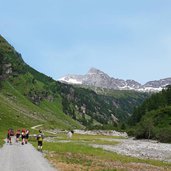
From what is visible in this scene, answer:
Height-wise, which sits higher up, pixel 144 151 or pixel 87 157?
pixel 87 157

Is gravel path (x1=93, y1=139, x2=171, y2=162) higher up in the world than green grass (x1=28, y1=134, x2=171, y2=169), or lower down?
lower down

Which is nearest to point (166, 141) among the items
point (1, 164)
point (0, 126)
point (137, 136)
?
point (137, 136)

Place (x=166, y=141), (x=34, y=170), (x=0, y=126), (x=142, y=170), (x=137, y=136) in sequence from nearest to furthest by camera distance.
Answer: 1. (x=34, y=170)
2. (x=142, y=170)
3. (x=166, y=141)
4. (x=0, y=126)
5. (x=137, y=136)

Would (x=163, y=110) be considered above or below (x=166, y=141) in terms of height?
above

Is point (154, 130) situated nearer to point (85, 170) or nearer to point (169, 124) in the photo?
point (169, 124)

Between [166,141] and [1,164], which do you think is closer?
[1,164]

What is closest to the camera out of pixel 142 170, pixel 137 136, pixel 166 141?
pixel 142 170

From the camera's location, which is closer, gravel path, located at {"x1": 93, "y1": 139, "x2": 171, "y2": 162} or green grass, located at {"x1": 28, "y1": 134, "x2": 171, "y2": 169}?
green grass, located at {"x1": 28, "y1": 134, "x2": 171, "y2": 169}

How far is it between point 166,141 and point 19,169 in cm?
10995

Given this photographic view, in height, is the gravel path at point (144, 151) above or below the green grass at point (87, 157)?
below

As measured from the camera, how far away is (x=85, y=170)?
113 ft

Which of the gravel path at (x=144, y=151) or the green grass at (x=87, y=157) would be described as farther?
the gravel path at (x=144, y=151)

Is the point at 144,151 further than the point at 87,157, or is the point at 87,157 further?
the point at 144,151

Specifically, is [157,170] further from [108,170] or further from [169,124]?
[169,124]
